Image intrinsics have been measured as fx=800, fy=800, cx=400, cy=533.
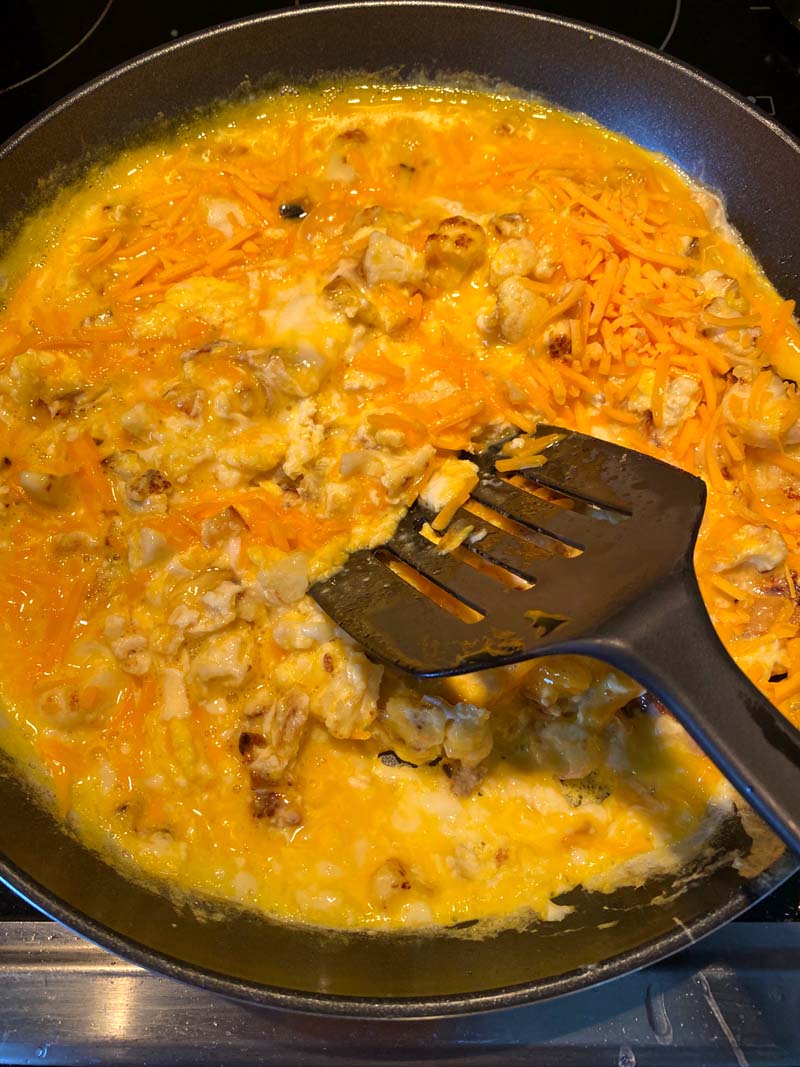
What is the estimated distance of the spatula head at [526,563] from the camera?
1.43 m

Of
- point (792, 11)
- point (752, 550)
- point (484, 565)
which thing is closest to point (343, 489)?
point (484, 565)

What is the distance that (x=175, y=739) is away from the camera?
175 centimetres

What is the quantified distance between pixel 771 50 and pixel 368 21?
142 centimetres

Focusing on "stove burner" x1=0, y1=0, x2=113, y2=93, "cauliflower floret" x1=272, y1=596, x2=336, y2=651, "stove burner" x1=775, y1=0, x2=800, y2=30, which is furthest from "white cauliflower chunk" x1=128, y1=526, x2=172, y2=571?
"stove burner" x1=775, y1=0, x2=800, y2=30

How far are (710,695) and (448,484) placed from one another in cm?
75

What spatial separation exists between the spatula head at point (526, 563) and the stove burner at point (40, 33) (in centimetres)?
211

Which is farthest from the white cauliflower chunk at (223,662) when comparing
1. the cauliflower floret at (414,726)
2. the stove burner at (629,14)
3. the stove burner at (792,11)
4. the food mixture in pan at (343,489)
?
the stove burner at (792,11)

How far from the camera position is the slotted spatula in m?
1.26

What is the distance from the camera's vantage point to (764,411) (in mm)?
1883

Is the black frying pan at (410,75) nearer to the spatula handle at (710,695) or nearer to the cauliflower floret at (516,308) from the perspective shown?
the spatula handle at (710,695)

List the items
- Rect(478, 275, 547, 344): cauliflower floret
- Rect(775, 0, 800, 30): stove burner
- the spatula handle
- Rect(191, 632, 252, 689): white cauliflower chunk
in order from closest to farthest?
the spatula handle
Rect(191, 632, 252, 689): white cauliflower chunk
Rect(478, 275, 547, 344): cauliflower floret
Rect(775, 0, 800, 30): stove burner

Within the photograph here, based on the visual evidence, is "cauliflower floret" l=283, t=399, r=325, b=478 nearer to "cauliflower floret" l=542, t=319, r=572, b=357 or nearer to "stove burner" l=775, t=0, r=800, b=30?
"cauliflower floret" l=542, t=319, r=572, b=357

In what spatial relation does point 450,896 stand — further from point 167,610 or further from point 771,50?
point 771,50

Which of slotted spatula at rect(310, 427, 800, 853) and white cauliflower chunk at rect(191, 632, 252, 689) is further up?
slotted spatula at rect(310, 427, 800, 853)
